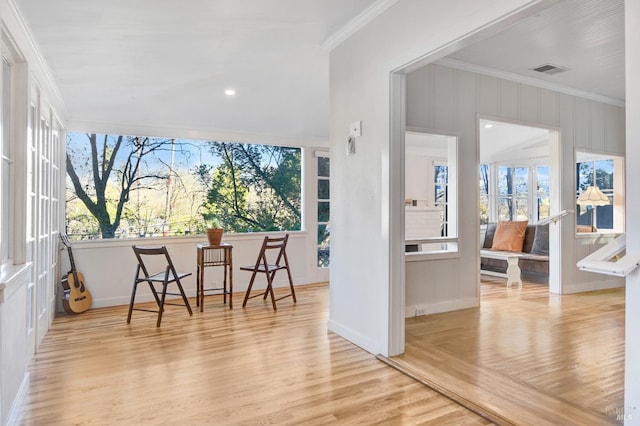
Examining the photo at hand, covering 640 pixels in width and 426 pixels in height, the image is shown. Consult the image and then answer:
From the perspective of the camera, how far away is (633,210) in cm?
155

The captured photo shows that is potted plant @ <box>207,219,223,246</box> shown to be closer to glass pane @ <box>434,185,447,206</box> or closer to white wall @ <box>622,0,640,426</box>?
white wall @ <box>622,0,640,426</box>

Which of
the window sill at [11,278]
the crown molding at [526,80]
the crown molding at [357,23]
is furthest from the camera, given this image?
the crown molding at [526,80]

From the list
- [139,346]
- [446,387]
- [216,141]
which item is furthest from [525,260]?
[139,346]

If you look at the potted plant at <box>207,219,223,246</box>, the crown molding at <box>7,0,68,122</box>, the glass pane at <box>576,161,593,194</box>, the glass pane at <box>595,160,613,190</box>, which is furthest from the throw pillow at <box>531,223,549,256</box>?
the crown molding at <box>7,0,68,122</box>

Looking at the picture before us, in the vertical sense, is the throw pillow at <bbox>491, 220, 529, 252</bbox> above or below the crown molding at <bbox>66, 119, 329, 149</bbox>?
below

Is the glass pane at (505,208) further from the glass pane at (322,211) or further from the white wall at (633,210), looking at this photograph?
the white wall at (633,210)

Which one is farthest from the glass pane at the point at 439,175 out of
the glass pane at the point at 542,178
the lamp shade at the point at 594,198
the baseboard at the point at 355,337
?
the baseboard at the point at 355,337

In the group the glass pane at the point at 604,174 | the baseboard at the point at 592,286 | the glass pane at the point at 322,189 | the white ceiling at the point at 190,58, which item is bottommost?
the baseboard at the point at 592,286

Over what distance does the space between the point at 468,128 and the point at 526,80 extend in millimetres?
1085

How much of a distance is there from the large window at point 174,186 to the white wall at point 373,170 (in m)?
2.32

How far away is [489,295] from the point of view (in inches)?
192

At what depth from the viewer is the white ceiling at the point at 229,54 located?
272 centimetres

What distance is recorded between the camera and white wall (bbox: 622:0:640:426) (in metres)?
1.55

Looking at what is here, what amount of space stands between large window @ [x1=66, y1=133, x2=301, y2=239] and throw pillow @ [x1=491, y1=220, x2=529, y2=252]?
3229 mm
